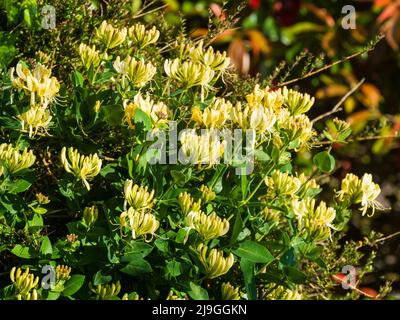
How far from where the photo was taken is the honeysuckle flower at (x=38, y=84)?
1.82 metres

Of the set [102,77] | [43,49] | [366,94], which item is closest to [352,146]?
[366,94]

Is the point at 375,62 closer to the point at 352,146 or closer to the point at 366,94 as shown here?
the point at 366,94

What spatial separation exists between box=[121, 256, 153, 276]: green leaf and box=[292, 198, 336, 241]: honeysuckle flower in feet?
1.16

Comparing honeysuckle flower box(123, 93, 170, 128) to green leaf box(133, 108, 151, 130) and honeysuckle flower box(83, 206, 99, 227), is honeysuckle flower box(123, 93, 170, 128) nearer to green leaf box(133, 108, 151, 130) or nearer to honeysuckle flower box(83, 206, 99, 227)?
green leaf box(133, 108, 151, 130)

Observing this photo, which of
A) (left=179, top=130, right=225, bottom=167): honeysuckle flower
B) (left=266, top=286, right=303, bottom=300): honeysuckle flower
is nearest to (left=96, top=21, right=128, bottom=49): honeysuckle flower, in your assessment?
(left=179, top=130, right=225, bottom=167): honeysuckle flower

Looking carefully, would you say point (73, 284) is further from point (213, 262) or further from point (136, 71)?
point (136, 71)

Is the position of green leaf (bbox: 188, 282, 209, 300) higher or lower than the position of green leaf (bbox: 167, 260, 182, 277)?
lower

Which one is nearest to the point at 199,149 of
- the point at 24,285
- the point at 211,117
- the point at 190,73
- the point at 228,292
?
the point at 211,117

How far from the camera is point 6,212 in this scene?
6.05 ft

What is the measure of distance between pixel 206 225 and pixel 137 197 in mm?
152

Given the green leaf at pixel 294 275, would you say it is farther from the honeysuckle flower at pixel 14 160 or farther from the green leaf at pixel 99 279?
the honeysuckle flower at pixel 14 160

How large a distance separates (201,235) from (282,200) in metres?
0.27

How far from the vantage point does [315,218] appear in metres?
1.80

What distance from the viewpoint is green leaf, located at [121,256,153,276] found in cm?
175
